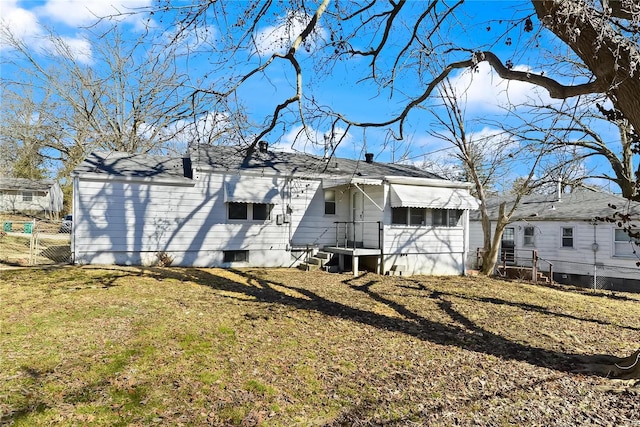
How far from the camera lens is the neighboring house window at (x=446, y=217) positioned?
14986mm

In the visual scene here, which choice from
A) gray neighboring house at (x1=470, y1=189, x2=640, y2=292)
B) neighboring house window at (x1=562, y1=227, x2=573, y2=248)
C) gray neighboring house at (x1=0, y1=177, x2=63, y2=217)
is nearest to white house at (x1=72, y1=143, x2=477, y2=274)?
gray neighboring house at (x1=470, y1=189, x2=640, y2=292)

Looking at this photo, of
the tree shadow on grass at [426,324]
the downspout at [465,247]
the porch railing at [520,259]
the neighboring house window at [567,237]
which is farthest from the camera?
the porch railing at [520,259]

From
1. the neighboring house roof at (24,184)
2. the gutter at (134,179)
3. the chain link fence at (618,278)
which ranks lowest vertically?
the chain link fence at (618,278)

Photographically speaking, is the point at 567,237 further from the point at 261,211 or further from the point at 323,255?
the point at 261,211

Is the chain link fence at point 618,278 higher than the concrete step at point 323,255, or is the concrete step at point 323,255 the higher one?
the concrete step at point 323,255

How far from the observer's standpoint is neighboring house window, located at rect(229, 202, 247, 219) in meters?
13.3

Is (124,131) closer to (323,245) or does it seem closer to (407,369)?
(323,245)

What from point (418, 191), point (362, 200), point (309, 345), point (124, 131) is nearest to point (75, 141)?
point (124, 131)

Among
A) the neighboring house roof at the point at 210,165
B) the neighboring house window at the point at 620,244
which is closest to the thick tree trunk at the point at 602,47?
the neighboring house roof at the point at 210,165

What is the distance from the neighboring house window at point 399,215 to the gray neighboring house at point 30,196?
34408mm

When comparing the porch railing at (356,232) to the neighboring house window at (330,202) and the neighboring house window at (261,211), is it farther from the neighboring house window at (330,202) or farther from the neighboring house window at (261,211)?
the neighboring house window at (261,211)

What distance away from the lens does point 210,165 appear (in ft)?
42.6

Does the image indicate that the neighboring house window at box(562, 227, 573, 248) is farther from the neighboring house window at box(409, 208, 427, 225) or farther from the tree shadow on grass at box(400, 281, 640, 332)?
the tree shadow on grass at box(400, 281, 640, 332)

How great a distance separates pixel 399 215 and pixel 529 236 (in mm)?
10527
